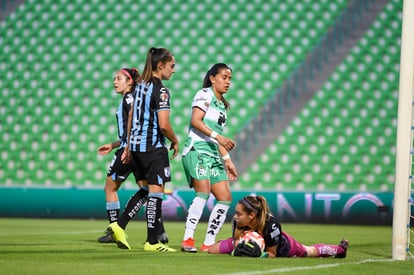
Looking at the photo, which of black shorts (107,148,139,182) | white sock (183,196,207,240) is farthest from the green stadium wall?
white sock (183,196,207,240)

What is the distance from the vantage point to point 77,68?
15711mm

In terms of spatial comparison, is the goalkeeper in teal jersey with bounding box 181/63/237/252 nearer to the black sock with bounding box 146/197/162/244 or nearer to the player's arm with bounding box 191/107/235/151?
the player's arm with bounding box 191/107/235/151

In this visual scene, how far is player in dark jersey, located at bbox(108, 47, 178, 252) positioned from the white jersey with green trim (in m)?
0.20

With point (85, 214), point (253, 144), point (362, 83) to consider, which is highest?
point (362, 83)

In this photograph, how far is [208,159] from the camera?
592 cm

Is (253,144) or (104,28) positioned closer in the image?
(253,144)

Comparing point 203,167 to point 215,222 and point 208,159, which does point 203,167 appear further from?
point 215,222

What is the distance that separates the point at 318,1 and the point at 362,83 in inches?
80.5

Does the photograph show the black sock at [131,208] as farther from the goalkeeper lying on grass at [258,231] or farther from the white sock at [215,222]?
the goalkeeper lying on grass at [258,231]

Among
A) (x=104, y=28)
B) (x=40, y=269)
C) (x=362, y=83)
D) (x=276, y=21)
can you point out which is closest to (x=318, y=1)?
(x=276, y=21)

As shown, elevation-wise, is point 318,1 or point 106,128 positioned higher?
point 318,1

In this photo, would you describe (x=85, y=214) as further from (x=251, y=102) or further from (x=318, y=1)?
(x=318, y=1)

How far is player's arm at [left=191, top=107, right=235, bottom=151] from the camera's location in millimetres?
5559

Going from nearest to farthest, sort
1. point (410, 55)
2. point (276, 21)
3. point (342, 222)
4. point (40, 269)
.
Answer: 1. point (40, 269)
2. point (410, 55)
3. point (342, 222)
4. point (276, 21)
